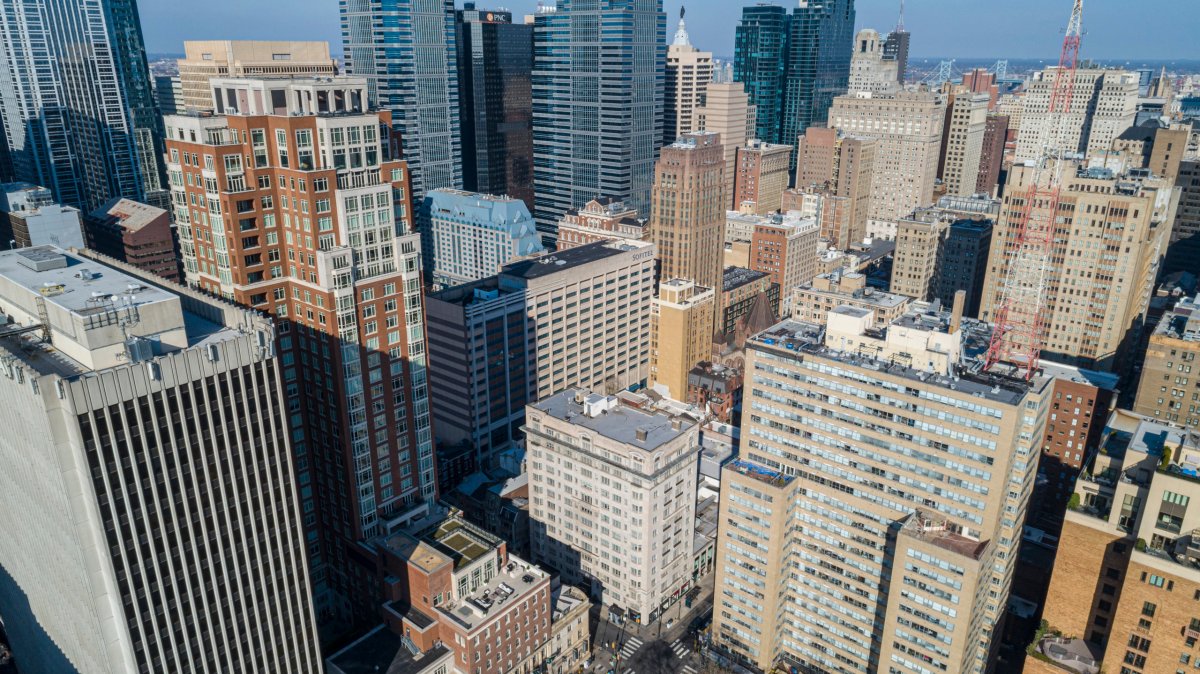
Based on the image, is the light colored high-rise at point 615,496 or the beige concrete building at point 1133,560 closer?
the beige concrete building at point 1133,560

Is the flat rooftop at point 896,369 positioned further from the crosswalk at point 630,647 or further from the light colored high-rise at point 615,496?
the crosswalk at point 630,647

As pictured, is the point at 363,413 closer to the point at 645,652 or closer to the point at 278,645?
the point at 278,645

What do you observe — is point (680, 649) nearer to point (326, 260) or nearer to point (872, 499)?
point (872, 499)

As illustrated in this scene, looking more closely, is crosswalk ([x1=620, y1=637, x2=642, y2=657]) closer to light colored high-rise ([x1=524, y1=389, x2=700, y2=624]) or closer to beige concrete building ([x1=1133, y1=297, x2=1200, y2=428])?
light colored high-rise ([x1=524, y1=389, x2=700, y2=624])

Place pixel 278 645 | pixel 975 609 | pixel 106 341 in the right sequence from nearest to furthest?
1. pixel 106 341
2. pixel 278 645
3. pixel 975 609

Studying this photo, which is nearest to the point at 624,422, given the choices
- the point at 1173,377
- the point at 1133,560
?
the point at 1133,560

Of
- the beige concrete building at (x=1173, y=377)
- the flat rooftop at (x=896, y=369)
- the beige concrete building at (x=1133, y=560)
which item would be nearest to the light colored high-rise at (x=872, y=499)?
the flat rooftop at (x=896, y=369)

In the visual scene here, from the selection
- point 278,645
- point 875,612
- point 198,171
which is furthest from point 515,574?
point 198,171
